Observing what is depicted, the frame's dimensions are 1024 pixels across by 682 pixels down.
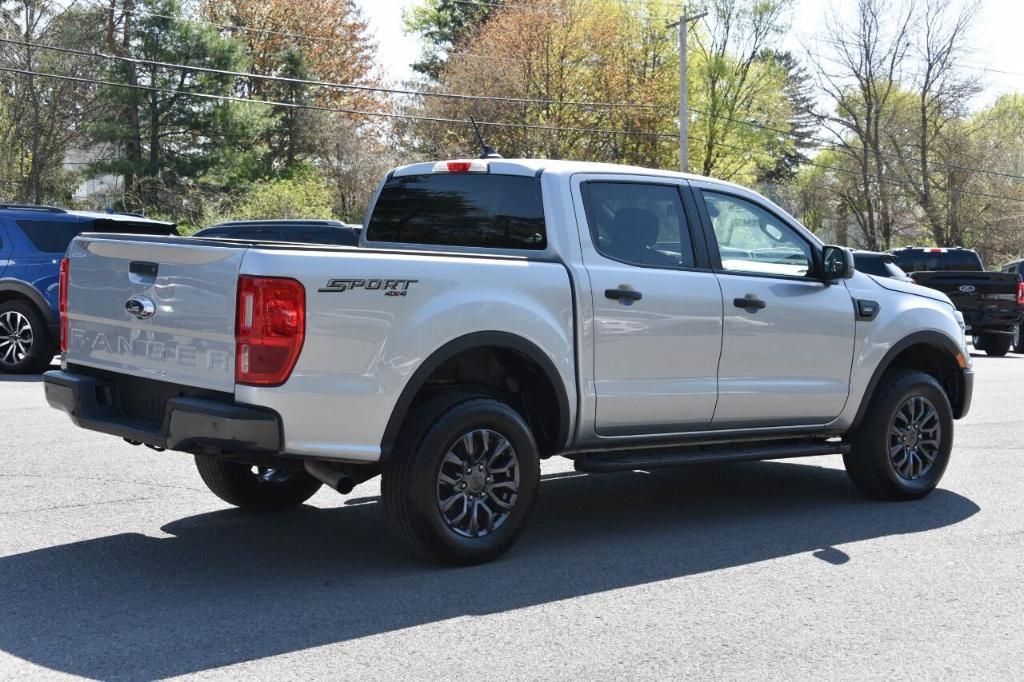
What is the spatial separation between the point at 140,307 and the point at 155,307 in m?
0.11

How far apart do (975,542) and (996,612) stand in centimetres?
137

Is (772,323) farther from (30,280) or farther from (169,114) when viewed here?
(169,114)

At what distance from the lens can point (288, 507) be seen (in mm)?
7023

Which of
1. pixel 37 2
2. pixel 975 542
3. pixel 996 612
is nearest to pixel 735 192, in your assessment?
pixel 975 542

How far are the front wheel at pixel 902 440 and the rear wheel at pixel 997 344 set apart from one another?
51.0ft

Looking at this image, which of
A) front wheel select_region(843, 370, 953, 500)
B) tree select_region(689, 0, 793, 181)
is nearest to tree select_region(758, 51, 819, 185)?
tree select_region(689, 0, 793, 181)

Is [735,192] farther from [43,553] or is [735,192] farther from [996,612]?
[43,553]

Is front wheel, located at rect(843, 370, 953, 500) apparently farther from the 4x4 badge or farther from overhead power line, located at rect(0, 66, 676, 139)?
overhead power line, located at rect(0, 66, 676, 139)

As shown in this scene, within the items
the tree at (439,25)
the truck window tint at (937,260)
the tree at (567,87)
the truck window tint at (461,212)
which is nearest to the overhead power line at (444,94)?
the tree at (567,87)

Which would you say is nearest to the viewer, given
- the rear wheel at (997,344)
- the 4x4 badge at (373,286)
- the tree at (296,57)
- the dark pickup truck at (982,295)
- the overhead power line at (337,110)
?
the 4x4 badge at (373,286)

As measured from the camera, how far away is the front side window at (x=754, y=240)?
22.7ft

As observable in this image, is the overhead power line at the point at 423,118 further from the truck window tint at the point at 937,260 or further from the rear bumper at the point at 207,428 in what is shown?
the rear bumper at the point at 207,428

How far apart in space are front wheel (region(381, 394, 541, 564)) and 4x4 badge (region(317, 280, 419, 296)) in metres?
0.58

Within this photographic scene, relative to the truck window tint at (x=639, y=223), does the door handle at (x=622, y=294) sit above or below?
below
